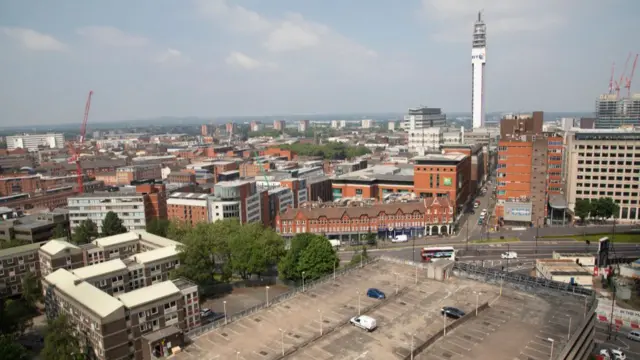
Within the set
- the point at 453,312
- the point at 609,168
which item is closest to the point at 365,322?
the point at 453,312

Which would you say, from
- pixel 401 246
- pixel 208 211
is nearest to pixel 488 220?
pixel 401 246

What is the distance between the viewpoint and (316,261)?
6250cm

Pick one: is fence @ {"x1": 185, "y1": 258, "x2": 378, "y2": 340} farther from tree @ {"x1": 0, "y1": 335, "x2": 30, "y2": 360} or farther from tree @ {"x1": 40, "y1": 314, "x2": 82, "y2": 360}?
tree @ {"x1": 0, "y1": 335, "x2": 30, "y2": 360}

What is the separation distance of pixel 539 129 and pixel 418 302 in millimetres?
108244

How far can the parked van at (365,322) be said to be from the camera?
3474 cm

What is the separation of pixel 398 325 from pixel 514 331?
888 centimetres

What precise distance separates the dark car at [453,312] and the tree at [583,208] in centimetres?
8021

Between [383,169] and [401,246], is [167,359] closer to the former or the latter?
[401,246]

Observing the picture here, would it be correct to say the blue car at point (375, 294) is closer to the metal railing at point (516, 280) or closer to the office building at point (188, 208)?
the metal railing at point (516, 280)

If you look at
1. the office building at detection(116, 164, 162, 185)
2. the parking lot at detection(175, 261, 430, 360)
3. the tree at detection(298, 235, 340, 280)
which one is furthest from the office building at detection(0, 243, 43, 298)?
the office building at detection(116, 164, 162, 185)

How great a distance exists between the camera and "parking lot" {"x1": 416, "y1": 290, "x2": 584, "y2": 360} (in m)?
30.8

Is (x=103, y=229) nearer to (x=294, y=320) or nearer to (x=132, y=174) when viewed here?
(x=294, y=320)

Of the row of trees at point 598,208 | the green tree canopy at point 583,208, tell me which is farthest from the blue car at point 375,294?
the row of trees at point 598,208

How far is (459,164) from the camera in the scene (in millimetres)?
117125
